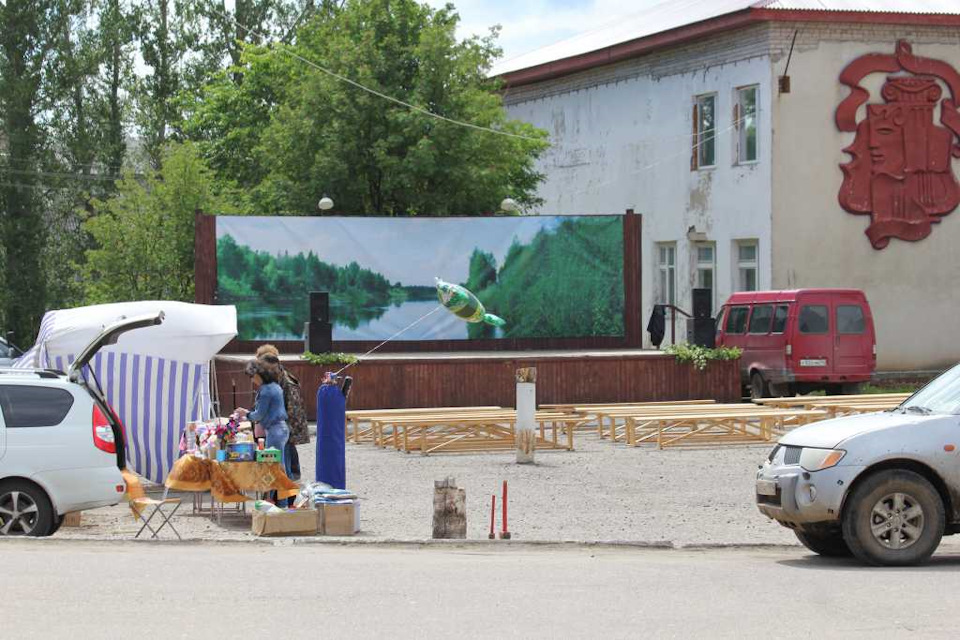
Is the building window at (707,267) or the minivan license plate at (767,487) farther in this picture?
the building window at (707,267)

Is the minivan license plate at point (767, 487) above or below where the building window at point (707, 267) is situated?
below

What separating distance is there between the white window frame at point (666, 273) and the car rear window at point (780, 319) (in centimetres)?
906

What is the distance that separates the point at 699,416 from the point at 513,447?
2.80 m

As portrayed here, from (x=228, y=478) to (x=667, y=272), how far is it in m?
25.5

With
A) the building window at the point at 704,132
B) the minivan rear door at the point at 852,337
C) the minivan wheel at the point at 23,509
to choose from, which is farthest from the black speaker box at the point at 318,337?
the minivan wheel at the point at 23,509

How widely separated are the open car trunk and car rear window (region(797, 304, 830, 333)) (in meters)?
14.8

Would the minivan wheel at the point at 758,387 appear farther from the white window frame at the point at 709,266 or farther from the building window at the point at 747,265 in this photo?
the white window frame at the point at 709,266

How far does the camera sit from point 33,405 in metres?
14.2

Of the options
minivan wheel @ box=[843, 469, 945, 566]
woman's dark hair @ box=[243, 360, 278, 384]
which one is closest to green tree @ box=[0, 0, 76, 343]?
woman's dark hair @ box=[243, 360, 278, 384]

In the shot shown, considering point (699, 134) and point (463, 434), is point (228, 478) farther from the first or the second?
point (699, 134)

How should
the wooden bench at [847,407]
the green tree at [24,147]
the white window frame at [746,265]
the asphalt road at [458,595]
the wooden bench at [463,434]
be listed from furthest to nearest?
1. the green tree at [24,147]
2. the white window frame at [746,265]
3. the wooden bench at [847,407]
4. the wooden bench at [463,434]
5. the asphalt road at [458,595]

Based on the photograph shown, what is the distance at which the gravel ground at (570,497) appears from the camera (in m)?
14.7

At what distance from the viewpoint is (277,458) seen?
15078mm

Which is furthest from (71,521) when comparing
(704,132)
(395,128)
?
(704,132)
